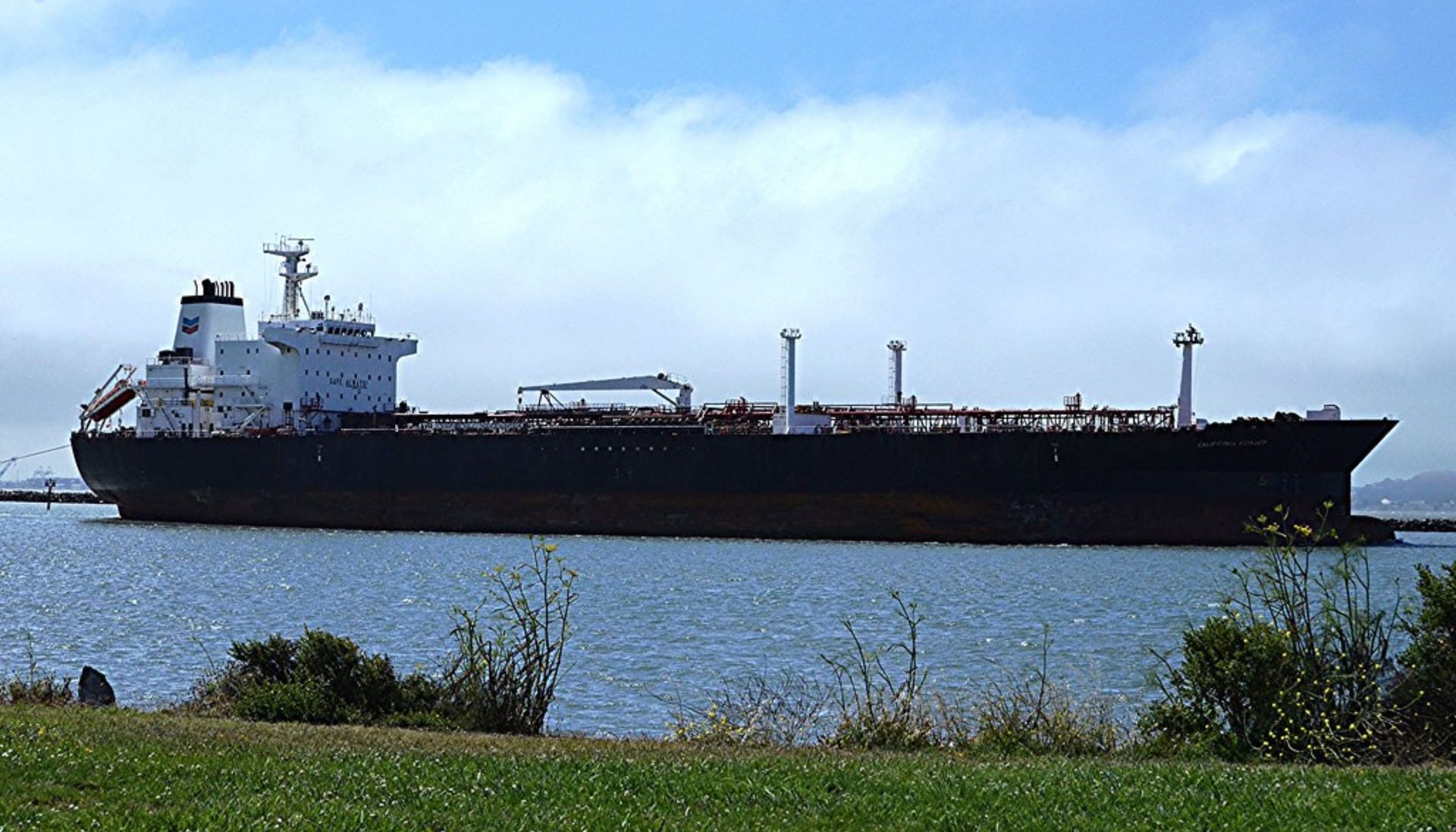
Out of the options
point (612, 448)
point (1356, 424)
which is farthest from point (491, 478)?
point (1356, 424)

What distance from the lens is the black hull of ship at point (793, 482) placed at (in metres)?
33.9

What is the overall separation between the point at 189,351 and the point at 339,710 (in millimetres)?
43855

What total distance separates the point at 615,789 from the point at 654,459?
31.6 metres

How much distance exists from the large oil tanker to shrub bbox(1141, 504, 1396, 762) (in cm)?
2300

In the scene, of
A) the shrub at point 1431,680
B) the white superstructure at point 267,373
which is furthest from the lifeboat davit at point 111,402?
the shrub at point 1431,680

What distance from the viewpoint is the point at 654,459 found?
39.3 meters

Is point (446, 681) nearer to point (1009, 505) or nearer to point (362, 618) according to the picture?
point (362, 618)

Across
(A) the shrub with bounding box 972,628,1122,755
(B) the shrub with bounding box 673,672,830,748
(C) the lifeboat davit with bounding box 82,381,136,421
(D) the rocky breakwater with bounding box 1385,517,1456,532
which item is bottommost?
(B) the shrub with bounding box 673,672,830,748

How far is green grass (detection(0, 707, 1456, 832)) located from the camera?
22.6 feet

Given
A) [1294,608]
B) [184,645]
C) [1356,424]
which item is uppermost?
[1356,424]

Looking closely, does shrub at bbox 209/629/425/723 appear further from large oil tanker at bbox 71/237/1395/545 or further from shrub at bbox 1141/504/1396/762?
large oil tanker at bbox 71/237/1395/545

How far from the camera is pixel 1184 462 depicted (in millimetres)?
34188

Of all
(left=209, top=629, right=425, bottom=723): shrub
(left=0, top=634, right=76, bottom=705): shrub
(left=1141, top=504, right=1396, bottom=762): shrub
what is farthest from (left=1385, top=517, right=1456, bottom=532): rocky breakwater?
(left=0, top=634, right=76, bottom=705): shrub

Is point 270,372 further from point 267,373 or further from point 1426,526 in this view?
point 1426,526
